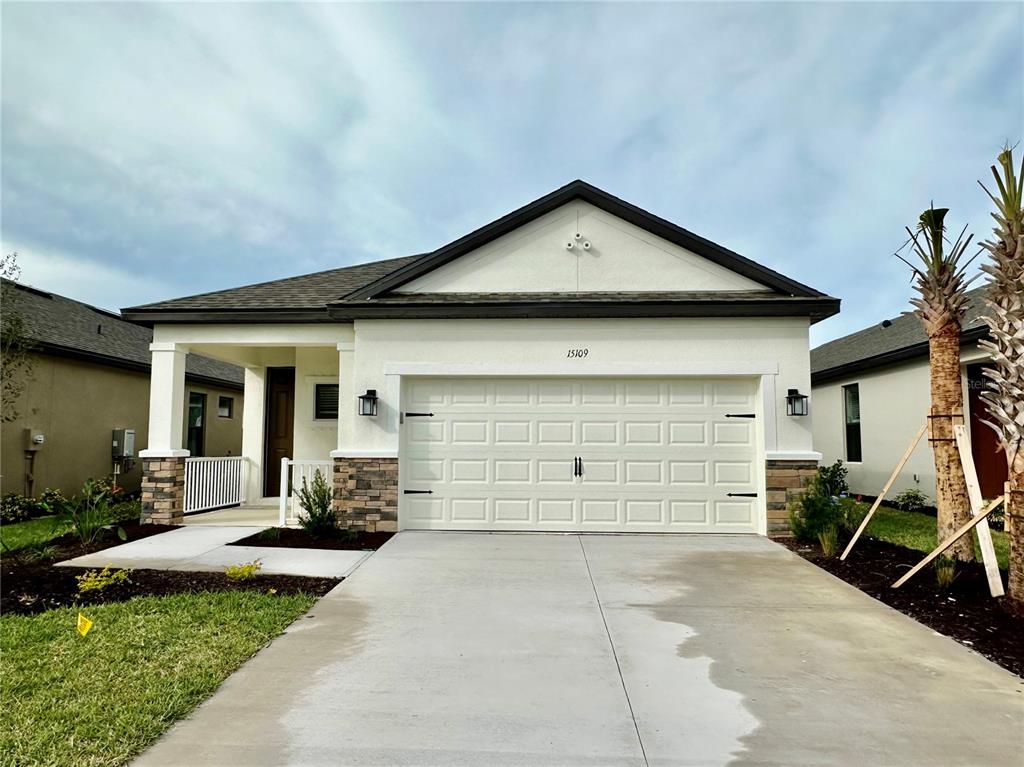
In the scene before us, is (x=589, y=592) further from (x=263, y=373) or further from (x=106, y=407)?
(x=106, y=407)

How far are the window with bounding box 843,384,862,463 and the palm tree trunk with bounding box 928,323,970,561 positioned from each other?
763 centimetres

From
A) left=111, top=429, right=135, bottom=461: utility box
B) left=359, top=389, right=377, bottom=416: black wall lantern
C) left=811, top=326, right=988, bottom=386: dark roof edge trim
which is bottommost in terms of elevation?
left=111, top=429, right=135, bottom=461: utility box

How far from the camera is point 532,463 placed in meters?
8.19

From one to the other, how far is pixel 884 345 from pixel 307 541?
13.4 metres

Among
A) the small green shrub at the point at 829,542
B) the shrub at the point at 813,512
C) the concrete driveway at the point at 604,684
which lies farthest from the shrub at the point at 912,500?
the concrete driveway at the point at 604,684

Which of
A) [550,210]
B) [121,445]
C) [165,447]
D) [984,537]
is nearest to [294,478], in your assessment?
[165,447]

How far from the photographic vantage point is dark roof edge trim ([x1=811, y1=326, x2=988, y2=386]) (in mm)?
9336

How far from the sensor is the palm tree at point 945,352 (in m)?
6.46

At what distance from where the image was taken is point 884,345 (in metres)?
13.2

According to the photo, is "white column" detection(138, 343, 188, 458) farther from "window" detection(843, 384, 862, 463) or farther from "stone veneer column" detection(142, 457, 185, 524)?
"window" detection(843, 384, 862, 463)

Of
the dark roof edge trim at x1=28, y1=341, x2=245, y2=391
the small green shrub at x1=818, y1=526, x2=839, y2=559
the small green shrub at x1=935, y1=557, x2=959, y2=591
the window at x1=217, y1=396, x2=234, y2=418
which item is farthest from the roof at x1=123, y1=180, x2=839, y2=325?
the window at x1=217, y1=396, x2=234, y2=418

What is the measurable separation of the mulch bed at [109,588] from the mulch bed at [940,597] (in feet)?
18.0

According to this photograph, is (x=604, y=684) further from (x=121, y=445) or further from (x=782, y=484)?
(x=121, y=445)

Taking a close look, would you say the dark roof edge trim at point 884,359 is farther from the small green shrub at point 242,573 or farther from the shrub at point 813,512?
the small green shrub at point 242,573
